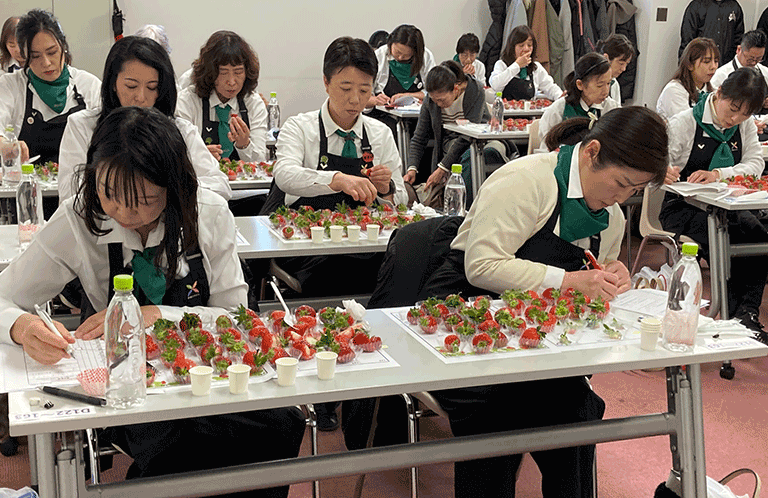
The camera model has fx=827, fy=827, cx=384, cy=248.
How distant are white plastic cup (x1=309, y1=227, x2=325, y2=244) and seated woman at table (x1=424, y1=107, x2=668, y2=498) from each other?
548 millimetres

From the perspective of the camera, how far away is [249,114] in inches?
179

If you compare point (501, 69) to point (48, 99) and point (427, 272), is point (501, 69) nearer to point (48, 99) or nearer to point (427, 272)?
point (48, 99)

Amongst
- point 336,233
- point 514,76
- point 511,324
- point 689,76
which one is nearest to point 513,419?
point 511,324

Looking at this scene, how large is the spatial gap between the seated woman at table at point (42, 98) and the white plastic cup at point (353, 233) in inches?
79.8

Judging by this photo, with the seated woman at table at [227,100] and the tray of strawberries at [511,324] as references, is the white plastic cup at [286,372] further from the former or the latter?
the seated woman at table at [227,100]

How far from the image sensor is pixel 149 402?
1545 mm

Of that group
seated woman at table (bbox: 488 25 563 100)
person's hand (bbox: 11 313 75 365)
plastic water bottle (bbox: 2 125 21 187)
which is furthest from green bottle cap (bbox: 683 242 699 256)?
seated woman at table (bbox: 488 25 563 100)

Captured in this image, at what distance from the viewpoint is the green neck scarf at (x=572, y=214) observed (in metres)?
2.36

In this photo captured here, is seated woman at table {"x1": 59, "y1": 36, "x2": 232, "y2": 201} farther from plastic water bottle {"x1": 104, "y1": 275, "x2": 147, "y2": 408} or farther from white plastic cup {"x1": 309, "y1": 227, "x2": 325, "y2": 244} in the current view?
plastic water bottle {"x1": 104, "y1": 275, "x2": 147, "y2": 408}

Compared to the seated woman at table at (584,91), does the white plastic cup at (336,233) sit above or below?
below

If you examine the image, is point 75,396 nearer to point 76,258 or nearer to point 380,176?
point 76,258

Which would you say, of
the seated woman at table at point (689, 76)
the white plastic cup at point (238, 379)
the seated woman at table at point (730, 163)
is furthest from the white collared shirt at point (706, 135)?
the white plastic cup at point (238, 379)

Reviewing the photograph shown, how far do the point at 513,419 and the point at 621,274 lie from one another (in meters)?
0.53

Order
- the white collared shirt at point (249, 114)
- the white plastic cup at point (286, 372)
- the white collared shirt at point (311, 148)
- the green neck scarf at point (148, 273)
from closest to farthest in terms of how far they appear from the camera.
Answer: the white plastic cup at point (286, 372), the green neck scarf at point (148, 273), the white collared shirt at point (311, 148), the white collared shirt at point (249, 114)
